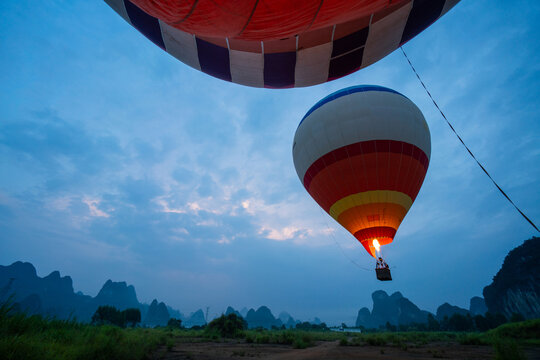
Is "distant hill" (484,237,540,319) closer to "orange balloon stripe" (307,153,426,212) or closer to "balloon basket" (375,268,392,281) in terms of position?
"orange balloon stripe" (307,153,426,212)

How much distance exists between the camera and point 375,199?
8602 mm

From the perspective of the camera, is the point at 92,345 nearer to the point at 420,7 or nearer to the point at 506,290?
the point at 420,7

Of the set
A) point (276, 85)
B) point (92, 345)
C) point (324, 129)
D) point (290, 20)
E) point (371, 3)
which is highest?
point (324, 129)

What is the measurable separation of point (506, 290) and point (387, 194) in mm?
71326

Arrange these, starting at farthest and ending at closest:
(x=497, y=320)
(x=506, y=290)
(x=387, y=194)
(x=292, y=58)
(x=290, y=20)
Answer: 1. (x=506, y=290)
2. (x=497, y=320)
3. (x=387, y=194)
4. (x=292, y=58)
5. (x=290, y=20)

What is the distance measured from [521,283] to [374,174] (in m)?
67.6

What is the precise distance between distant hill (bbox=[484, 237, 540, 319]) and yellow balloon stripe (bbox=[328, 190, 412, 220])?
6225 centimetres

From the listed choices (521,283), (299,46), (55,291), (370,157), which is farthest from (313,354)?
(55,291)

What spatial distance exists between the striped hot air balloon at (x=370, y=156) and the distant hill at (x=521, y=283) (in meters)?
62.2

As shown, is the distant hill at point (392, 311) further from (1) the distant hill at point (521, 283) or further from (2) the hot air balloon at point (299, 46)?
(2) the hot air balloon at point (299, 46)

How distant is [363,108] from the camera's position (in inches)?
345

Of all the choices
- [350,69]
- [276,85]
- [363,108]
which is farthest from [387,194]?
[276,85]

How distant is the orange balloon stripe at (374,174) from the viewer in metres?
8.48

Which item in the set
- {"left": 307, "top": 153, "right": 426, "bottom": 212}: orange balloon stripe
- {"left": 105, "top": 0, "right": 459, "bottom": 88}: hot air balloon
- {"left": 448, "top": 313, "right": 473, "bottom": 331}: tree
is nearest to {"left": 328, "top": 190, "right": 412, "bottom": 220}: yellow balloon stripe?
{"left": 307, "top": 153, "right": 426, "bottom": 212}: orange balloon stripe
